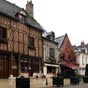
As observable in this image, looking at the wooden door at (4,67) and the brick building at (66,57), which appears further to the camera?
the brick building at (66,57)

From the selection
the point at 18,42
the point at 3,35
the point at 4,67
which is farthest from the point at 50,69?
the point at 3,35

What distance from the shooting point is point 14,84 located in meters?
21.7

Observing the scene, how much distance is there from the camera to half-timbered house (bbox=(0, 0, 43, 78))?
27625 mm

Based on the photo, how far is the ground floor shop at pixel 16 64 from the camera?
27506 millimetres

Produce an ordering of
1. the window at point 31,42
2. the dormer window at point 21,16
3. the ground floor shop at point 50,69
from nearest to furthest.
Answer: the dormer window at point 21,16 → the window at point 31,42 → the ground floor shop at point 50,69

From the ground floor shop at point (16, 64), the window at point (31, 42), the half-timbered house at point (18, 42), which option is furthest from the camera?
the window at point (31, 42)

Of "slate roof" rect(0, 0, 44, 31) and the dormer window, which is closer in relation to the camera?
"slate roof" rect(0, 0, 44, 31)

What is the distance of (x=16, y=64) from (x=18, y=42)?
2.50 m

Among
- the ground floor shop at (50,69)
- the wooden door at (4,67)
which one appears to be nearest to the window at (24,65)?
the wooden door at (4,67)

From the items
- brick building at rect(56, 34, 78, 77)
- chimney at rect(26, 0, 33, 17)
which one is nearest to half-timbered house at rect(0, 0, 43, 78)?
chimney at rect(26, 0, 33, 17)

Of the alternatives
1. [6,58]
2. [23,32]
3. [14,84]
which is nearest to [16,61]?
[6,58]

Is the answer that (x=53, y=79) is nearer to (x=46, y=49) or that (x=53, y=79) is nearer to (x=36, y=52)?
(x=36, y=52)

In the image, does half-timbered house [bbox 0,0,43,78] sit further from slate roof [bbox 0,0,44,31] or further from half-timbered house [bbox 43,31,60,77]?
half-timbered house [bbox 43,31,60,77]

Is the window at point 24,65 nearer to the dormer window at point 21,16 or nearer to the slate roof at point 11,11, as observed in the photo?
the slate roof at point 11,11
